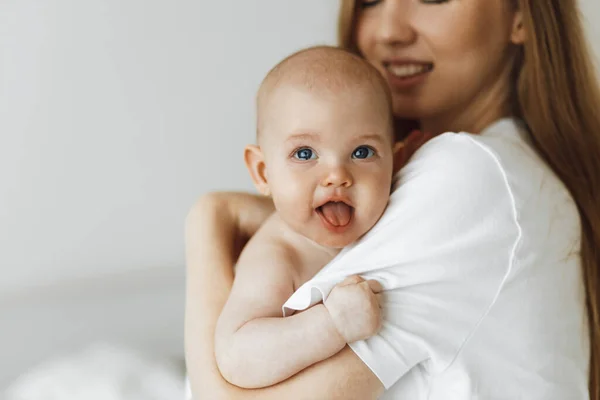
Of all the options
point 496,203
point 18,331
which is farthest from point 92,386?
point 496,203

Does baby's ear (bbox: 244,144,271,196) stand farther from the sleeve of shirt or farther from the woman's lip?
the woman's lip

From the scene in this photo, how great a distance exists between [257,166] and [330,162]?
149 millimetres

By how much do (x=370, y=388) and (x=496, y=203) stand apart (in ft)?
0.93

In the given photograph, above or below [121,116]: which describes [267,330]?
above

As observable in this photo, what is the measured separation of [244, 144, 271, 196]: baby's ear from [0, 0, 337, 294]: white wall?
1041 mm

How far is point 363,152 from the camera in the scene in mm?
1036

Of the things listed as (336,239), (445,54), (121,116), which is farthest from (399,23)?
(121,116)

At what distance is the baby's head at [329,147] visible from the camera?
39.7 inches

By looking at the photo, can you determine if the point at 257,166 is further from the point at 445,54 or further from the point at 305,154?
the point at 445,54

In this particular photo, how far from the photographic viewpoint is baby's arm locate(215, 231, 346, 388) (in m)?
0.95

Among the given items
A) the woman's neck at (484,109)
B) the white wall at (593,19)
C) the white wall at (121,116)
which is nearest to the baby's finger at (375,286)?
the woman's neck at (484,109)

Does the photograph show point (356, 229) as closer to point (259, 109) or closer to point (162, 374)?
point (259, 109)

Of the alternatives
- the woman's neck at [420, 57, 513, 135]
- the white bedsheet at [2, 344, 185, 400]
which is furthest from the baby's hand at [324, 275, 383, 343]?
the white bedsheet at [2, 344, 185, 400]

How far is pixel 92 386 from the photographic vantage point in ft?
5.01
